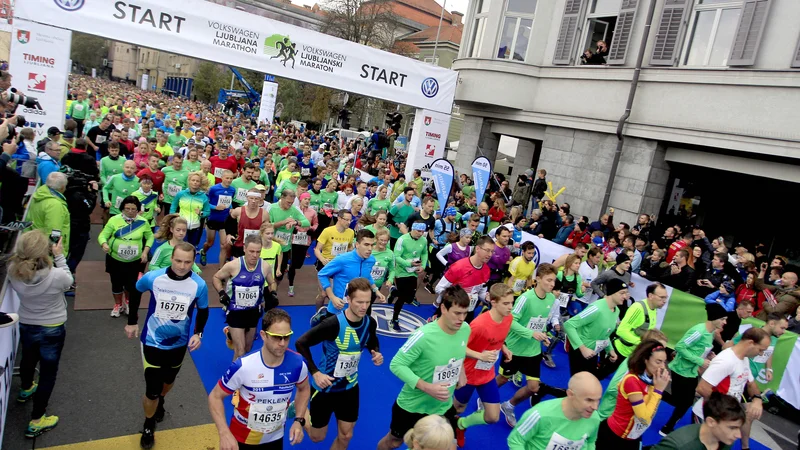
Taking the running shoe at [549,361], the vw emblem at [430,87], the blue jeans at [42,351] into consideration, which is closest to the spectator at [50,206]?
the blue jeans at [42,351]

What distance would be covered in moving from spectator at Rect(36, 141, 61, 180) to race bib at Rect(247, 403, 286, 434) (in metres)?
5.47

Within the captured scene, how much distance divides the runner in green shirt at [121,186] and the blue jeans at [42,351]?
3.90 m

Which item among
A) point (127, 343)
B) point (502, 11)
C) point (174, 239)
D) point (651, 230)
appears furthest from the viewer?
point (502, 11)

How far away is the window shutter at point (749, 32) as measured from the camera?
34.9 feet

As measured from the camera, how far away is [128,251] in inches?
Result: 245

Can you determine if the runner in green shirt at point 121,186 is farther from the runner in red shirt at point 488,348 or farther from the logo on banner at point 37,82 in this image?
the runner in red shirt at point 488,348

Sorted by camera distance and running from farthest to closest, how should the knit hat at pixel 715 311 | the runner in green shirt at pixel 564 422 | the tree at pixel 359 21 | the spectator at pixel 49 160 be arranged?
the tree at pixel 359 21
the knit hat at pixel 715 311
the spectator at pixel 49 160
the runner in green shirt at pixel 564 422

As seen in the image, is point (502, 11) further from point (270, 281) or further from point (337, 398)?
point (337, 398)

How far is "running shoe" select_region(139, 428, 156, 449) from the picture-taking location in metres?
4.50

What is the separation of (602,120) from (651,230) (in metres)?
3.52

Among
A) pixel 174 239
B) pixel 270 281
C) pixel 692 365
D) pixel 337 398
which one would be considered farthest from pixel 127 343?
pixel 692 365

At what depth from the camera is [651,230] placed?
38.1 ft

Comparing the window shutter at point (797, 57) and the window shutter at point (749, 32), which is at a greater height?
the window shutter at point (749, 32)

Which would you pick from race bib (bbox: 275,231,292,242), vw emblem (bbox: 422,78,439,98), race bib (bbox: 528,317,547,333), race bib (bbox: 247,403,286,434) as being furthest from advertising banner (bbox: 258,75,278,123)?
race bib (bbox: 247,403,286,434)
